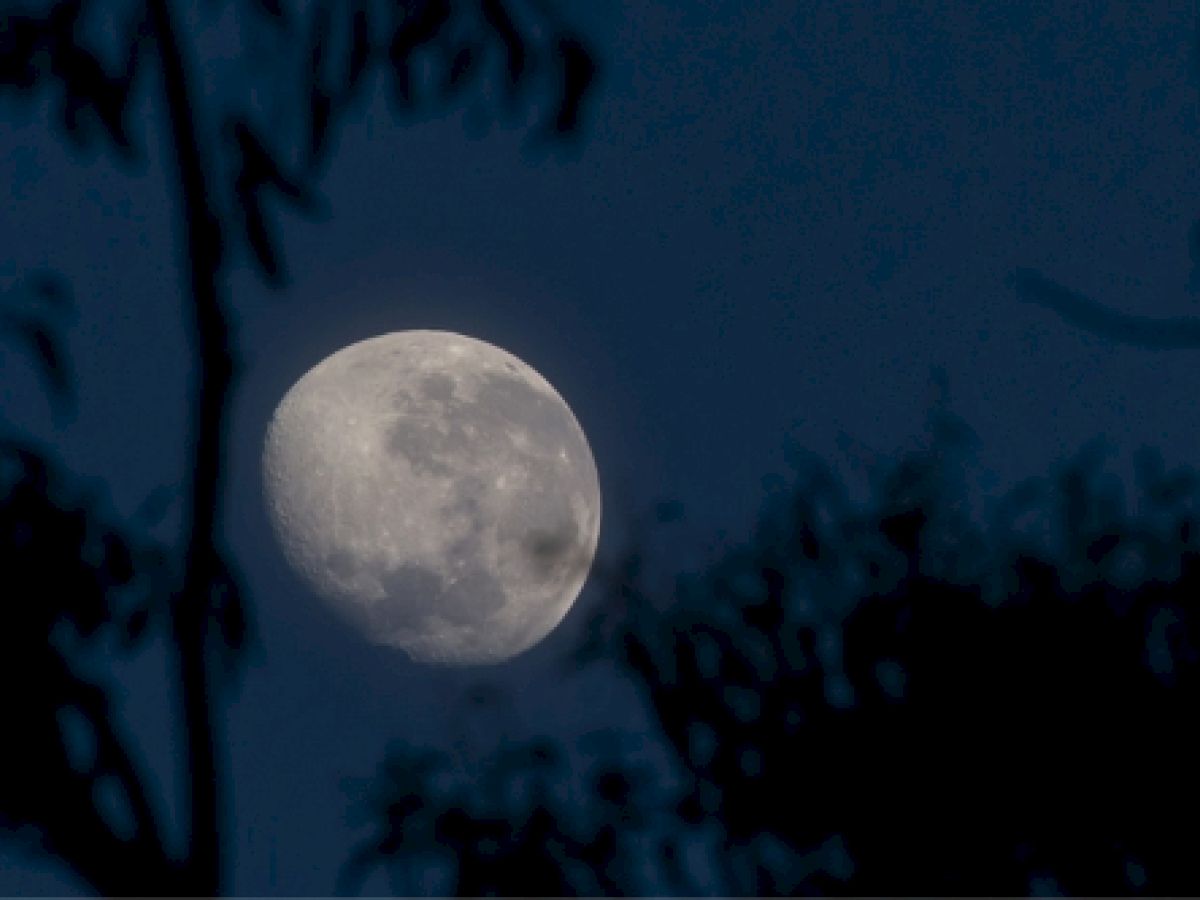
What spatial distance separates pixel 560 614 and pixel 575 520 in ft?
2.31

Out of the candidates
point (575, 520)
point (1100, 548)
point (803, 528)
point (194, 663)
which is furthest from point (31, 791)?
point (575, 520)

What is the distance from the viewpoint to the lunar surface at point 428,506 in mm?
8328

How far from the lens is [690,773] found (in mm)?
5809

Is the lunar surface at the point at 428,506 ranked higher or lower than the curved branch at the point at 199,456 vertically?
lower

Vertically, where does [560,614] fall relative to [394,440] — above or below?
below

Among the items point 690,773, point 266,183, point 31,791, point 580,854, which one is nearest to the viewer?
point 31,791

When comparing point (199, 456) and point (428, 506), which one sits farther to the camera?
point (428, 506)

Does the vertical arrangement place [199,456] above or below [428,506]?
above

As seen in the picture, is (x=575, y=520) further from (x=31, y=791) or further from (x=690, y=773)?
(x=31, y=791)

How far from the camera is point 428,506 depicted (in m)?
8.48

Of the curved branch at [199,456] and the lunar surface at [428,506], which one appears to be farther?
the lunar surface at [428,506]

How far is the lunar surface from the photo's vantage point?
27.3 feet

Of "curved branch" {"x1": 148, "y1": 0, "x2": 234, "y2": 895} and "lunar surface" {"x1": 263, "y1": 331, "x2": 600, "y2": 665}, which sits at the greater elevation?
"curved branch" {"x1": 148, "y1": 0, "x2": 234, "y2": 895}

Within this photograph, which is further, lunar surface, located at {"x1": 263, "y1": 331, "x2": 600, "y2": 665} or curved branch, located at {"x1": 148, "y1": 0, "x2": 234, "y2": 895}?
lunar surface, located at {"x1": 263, "y1": 331, "x2": 600, "y2": 665}
